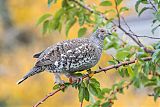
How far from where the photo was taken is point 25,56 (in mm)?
11531

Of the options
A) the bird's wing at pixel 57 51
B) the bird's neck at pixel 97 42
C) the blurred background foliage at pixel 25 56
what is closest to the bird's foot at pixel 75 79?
the bird's wing at pixel 57 51

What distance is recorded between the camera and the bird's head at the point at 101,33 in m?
4.12

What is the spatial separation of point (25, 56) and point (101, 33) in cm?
745

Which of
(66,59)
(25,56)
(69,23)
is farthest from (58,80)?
(25,56)

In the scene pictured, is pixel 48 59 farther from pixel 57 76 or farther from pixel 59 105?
pixel 59 105

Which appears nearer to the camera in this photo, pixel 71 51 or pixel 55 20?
pixel 71 51

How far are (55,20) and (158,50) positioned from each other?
3.79ft

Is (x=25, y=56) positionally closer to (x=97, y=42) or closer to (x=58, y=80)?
(x=97, y=42)

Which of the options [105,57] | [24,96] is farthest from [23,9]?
[105,57]

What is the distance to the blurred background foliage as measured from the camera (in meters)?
10.4

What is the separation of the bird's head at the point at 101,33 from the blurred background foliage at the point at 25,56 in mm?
4689

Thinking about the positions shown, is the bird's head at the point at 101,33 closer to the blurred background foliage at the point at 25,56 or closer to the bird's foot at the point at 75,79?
the bird's foot at the point at 75,79

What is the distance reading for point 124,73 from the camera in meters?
4.07

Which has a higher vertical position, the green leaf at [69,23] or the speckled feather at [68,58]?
the green leaf at [69,23]
